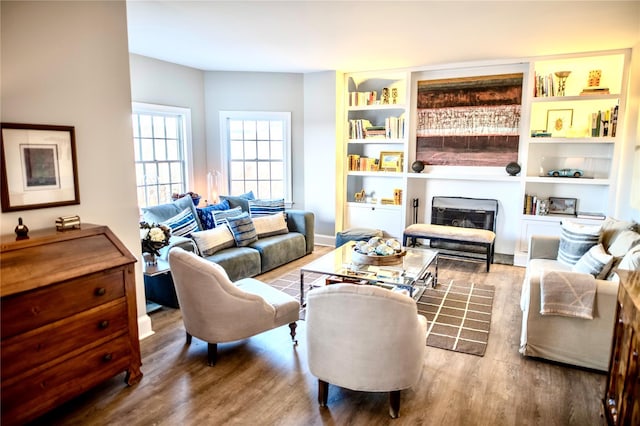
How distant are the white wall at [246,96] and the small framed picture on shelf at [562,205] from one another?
366 cm

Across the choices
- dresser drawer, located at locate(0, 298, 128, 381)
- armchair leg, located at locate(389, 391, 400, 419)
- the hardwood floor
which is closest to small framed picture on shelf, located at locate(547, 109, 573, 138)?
the hardwood floor

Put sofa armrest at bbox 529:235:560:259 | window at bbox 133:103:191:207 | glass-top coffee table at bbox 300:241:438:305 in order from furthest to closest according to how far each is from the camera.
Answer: window at bbox 133:103:191:207 < sofa armrest at bbox 529:235:560:259 < glass-top coffee table at bbox 300:241:438:305

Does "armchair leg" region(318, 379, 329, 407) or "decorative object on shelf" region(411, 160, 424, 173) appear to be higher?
"decorative object on shelf" region(411, 160, 424, 173)

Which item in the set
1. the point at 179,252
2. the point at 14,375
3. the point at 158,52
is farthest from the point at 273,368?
the point at 158,52

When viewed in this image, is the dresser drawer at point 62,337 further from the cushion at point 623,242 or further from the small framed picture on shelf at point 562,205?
the small framed picture on shelf at point 562,205

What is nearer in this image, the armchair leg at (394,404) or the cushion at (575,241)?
the armchair leg at (394,404)

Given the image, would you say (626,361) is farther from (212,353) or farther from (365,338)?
(212,353)

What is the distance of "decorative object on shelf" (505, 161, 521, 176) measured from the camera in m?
5.16

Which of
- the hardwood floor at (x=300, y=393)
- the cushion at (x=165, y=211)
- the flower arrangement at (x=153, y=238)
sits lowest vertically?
the hardwood floor at (x=300, y=393)

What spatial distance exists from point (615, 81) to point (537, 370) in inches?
150

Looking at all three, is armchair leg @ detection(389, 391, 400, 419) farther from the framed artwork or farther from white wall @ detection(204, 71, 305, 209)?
white wall @ detection(204, 71, 305, 209)

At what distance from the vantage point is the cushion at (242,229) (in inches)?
183

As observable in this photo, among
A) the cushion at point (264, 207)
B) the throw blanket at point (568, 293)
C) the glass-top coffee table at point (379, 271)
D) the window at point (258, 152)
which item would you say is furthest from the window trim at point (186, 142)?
the throw blanket at point (568, 293)

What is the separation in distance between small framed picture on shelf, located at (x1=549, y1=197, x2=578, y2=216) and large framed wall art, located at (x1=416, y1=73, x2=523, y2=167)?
754 mm
